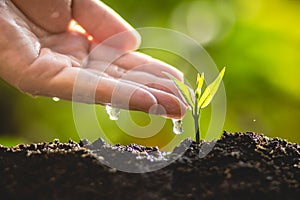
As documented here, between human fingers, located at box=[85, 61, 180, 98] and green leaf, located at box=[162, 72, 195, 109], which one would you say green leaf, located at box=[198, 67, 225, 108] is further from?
human fingers, located at box=[85, 61, 180, 98]

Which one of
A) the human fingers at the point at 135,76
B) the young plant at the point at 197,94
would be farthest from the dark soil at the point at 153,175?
the human fingers at the point at 135,76

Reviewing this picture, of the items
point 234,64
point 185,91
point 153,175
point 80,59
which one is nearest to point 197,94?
point 185,91

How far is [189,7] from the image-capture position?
263 cm

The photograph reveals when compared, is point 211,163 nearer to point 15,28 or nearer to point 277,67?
point 15,28

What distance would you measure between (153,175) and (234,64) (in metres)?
1.78

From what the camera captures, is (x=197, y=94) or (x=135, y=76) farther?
(x=135, y=76)

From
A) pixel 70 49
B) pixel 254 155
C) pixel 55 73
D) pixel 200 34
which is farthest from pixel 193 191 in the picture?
pixel 200 34

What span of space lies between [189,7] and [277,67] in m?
0.58

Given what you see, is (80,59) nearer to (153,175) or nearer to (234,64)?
(153,175)

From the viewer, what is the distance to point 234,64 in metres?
2.54

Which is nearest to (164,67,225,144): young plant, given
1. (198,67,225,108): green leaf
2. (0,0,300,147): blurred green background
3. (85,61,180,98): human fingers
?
(198,67,225,108): green leaf

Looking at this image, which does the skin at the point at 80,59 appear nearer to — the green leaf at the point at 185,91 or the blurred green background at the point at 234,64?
the green leaf at the point at 185,91

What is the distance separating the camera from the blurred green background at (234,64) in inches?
96.5

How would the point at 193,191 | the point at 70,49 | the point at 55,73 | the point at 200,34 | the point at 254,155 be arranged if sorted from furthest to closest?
the point at 200,34 < the point at 70,49 < the point at 55,73 < the point at 254,155 < the point at 193,191
